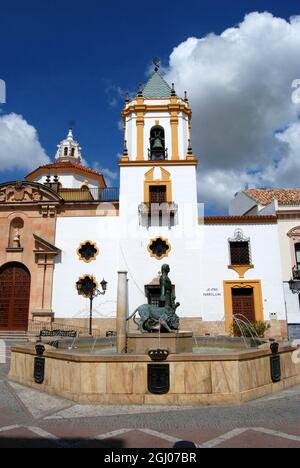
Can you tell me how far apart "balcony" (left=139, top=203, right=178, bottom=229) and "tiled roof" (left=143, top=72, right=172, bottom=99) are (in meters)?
7.73

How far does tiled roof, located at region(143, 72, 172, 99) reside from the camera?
79.1 ft

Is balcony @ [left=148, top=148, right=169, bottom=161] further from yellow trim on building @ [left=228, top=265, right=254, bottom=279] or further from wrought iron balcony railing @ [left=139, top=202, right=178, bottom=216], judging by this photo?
yellow trim on building @ [left=228, top=265, right=254, bottom=279]

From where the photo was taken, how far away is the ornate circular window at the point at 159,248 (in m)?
20.9

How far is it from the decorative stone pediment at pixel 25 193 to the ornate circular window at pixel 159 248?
644cm

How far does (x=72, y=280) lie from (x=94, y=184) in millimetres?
11191

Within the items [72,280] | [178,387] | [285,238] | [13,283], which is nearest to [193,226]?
[285,238]

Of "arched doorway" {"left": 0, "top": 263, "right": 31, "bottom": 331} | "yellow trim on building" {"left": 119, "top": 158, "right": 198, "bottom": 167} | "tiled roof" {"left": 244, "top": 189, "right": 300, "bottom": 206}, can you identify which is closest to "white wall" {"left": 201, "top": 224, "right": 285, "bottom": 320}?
"tiled roof" {"left": 244, "top": 189, "right": 300, "bottom": 206}

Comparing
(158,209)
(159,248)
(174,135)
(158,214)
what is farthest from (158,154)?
(159,248)

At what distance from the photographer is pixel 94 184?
1184 inches

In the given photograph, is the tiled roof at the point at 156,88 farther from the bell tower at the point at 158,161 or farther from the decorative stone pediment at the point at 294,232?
the decorative stone pediment at the point at 294,232

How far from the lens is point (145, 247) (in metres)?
21.0

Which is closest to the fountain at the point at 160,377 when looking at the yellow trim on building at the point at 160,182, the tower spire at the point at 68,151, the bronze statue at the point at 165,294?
the bronze statue at the point at 165,294

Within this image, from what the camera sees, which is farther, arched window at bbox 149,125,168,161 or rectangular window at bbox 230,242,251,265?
arched window at bbox 149,125,168,161
